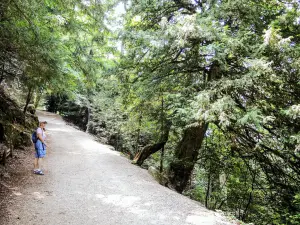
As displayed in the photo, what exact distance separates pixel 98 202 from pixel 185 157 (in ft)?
14.3

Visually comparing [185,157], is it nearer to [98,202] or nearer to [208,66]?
[208,66]

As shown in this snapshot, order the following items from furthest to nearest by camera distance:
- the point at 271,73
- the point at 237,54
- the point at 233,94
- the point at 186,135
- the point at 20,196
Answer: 1. the point at 186,135
2. the point at 233,94
3. the point at 237,54
4. the point at 20,196
5. the point at 271,73

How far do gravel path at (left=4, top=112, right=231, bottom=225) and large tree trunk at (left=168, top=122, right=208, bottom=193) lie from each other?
1235mm

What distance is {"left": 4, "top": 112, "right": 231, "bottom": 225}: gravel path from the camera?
4.58m

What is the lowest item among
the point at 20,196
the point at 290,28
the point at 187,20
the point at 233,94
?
the point at 20,196

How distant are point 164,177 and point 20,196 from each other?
5245 millimetres

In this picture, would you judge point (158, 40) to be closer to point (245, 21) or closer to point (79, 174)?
point (245, 21)

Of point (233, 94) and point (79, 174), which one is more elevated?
point (233, 94)

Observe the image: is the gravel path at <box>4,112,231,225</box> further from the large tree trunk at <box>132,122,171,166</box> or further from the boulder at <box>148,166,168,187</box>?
the large tree trunk at <box>132,122,171,166</box>

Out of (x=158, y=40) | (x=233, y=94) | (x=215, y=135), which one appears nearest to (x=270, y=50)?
(x=233, y=94)

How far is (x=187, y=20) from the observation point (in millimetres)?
5414

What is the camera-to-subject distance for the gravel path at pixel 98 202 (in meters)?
4.58

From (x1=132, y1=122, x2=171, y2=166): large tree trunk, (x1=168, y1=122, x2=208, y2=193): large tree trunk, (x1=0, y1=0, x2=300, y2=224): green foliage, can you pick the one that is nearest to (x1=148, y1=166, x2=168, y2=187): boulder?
(x1=168, y1=122, x2=208, y2=193): large tree trunk

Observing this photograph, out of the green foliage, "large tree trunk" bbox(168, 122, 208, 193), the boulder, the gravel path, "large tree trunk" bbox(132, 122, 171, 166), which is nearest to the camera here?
the gravel path
